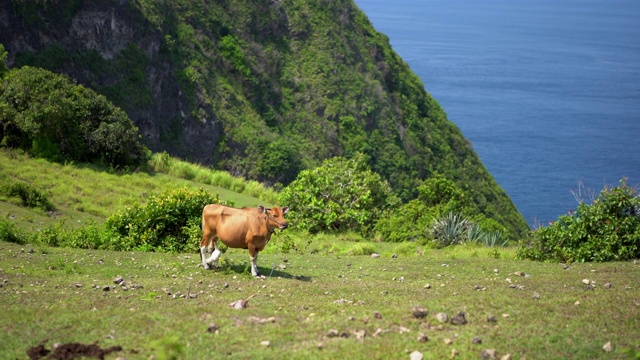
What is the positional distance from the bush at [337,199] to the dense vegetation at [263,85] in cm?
2452

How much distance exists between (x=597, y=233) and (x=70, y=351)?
14.2 m

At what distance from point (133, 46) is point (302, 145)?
20.7 meters

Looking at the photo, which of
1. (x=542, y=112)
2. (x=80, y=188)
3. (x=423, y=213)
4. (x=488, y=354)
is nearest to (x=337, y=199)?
(x=423, y=213)

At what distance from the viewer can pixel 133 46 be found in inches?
2425

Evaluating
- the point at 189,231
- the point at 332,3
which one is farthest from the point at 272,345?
the point at 332,3

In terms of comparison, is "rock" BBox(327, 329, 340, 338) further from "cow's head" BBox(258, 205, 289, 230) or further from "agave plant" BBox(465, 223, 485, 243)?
"agave plant" BBox(465, 223, 485, 243)

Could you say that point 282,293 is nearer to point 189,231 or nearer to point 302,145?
point 189,231

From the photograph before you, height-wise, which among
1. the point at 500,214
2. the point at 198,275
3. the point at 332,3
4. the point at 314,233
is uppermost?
the point at 332,3

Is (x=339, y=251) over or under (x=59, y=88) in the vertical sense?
under

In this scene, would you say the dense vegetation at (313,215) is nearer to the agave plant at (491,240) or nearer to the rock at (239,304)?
the agave plant at (491,240)

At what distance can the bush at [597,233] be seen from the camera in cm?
1980

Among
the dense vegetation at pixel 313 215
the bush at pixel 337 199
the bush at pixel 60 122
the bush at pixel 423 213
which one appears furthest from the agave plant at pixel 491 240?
the bush at pixel 60 122

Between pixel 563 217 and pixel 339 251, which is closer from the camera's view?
pixel 563 217

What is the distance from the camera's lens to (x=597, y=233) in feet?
67.4
